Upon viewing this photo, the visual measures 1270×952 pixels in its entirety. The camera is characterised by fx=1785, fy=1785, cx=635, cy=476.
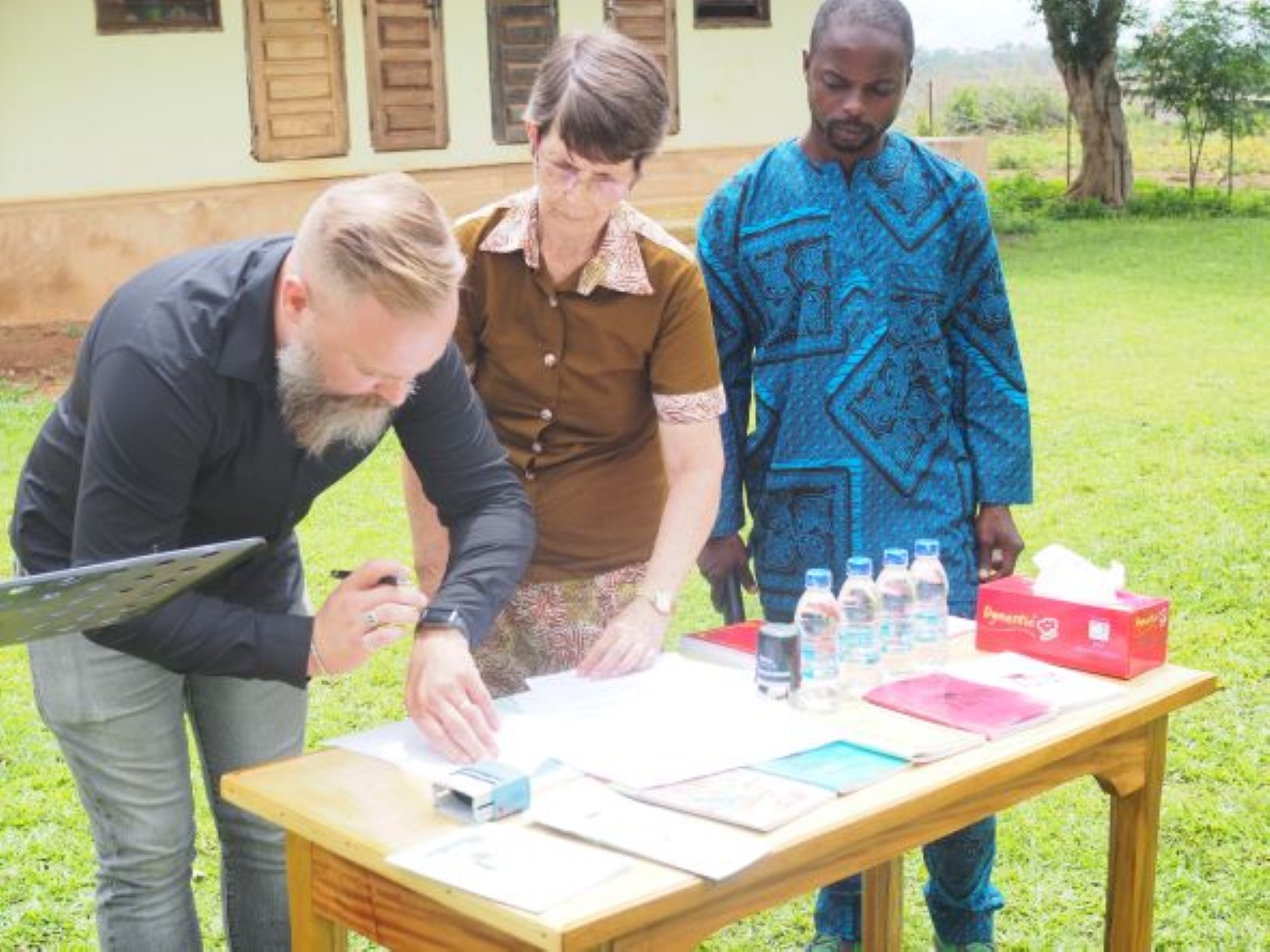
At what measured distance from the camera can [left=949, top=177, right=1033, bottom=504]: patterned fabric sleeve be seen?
3.54 m

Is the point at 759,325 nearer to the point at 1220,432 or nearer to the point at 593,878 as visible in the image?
the point at 593,878

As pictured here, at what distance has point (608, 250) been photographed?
3.06 m

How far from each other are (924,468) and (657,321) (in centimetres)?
70

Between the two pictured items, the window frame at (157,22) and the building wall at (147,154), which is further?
the window frame at (157,22)

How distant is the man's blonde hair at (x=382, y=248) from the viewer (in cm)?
234

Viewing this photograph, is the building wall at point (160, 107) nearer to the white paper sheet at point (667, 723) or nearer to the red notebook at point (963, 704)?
the white paper sheet at point (667, 723)

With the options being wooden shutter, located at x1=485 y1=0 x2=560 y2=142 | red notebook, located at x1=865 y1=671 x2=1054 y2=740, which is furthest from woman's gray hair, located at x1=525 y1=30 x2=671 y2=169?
wooden shutter, located at x1=485 y1=0 x2=560 y2=142

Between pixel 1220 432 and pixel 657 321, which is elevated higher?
pixel 657 321

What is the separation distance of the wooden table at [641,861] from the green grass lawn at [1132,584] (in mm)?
1242

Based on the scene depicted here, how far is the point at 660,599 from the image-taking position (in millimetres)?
3072

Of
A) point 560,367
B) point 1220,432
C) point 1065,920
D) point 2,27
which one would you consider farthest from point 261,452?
point 2,27

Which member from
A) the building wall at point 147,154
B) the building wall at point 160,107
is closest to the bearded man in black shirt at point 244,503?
the building wall at point 147,154

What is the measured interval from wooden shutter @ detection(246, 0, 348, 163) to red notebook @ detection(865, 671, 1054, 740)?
10785 mm

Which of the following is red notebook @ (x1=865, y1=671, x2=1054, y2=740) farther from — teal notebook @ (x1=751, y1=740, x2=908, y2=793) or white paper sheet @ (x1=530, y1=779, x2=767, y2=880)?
white paper sheet @ (x1=530, y1=779, x2=767, y2=880)
